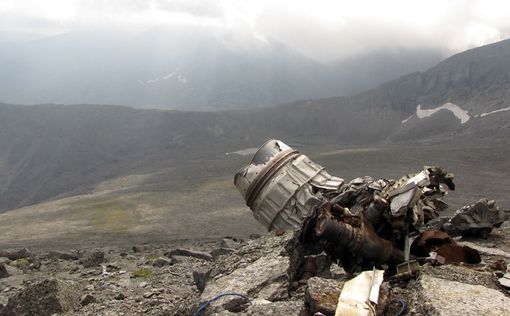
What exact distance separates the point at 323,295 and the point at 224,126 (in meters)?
118

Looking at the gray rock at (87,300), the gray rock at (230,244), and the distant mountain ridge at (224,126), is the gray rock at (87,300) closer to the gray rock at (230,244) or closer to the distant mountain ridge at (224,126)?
Answer: the gray rock at (230,244)

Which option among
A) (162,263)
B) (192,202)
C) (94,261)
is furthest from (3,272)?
(192,202)

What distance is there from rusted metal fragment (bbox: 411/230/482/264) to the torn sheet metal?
1.90 metres

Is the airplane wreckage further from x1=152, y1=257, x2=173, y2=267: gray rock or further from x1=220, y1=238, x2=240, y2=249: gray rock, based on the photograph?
x1=220, y1=238, x2=240, y2=249: gray rock

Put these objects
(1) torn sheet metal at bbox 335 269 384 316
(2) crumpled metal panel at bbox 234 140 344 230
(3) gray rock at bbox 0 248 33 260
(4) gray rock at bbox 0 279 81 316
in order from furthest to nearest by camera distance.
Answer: (3) gray rock at bbox 0 248 33 260 < (4) gray rock at bbox 0 279 81 316 < (2) crumpled metal panel at bbox 234 140 344 230 < (1) torn sheet metal at bbox 335 269 384 316

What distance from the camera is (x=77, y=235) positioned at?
1483 inches

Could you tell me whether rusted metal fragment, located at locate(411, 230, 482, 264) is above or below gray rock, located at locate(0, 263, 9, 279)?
above

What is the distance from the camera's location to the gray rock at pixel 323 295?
5109mm

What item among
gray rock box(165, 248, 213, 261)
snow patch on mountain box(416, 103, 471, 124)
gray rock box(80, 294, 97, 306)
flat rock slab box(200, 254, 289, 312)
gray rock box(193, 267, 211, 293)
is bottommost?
gray rock box(165, 248, 213, 261)

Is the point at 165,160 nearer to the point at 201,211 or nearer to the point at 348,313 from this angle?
the point at 201,211

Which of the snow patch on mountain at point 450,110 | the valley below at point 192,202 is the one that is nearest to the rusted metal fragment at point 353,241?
the valley below at point 192,202

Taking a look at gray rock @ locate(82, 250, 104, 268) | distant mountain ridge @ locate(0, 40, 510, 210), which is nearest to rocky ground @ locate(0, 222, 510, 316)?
gray rock @ locate(82, 250, 104, 268)

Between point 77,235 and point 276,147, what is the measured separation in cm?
3116

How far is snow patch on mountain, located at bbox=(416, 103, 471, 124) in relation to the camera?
108875mm
